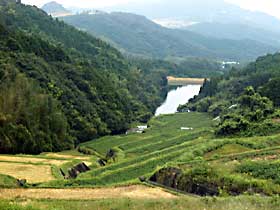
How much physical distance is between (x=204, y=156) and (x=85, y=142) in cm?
2916

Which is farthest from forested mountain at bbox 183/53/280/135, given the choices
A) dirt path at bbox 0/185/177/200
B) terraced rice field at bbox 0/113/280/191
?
dirt path at bbox 0/185/177/200

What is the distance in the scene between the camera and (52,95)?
2327 inches

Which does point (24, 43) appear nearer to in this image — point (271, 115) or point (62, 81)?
point (62, 81)

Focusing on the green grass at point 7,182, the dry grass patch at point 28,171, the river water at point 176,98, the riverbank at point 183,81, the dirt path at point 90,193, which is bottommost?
the river water at point 176,98

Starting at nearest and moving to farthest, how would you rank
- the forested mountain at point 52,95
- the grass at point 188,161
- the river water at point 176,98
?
the grass at point 188,161 < the forested mountain at point 52,95 < the river water at point 176,98

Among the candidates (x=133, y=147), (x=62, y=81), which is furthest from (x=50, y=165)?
(x=62, y=81)

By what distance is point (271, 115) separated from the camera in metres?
43.3

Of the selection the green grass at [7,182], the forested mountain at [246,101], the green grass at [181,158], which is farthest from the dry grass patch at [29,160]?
the forested mountain at [246,101]

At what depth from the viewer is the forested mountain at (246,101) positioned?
135 feet

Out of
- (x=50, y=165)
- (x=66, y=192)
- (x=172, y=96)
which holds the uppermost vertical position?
(x=66, y=192)

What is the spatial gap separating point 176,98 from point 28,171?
99.3m

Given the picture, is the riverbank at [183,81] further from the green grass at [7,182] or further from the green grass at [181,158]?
the green grass at [7,182]

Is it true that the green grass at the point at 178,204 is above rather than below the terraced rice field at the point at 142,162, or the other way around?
above

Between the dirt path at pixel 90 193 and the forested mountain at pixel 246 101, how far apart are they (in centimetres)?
1810
